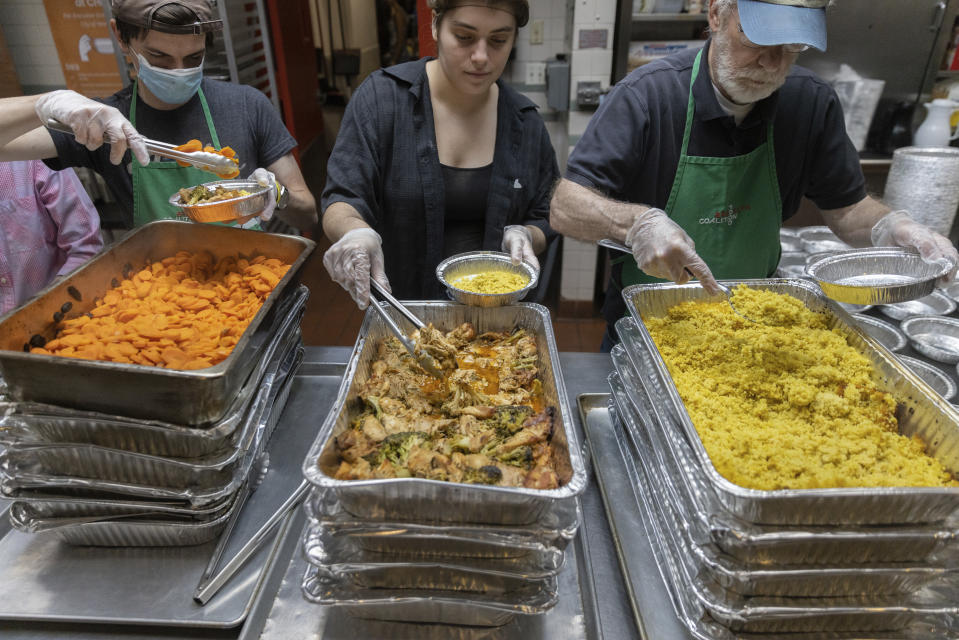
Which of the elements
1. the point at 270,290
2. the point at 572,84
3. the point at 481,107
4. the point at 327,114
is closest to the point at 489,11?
the point at 481,107

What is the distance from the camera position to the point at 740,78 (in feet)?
5.90

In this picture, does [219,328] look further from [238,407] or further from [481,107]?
[481,107]

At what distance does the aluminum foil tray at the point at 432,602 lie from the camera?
1.08 m

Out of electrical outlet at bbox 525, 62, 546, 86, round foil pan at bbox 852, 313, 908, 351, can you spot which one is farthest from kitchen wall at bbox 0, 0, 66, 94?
round foil pan at bbox 852, 313, 908, 351

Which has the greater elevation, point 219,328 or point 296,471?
point 219,328

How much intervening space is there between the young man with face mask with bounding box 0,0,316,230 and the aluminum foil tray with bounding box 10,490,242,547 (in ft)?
3.89

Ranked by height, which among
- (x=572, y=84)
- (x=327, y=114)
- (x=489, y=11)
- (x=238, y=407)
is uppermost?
(x=489, y=11)

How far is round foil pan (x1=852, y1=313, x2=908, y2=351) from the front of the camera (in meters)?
2.12

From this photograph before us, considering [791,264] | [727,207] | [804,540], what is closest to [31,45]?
[727,207]

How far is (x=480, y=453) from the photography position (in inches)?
49.6

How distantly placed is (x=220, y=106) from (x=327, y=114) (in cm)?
784

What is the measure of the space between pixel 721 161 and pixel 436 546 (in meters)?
→ 1.73

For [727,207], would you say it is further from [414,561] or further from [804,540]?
[414,561]

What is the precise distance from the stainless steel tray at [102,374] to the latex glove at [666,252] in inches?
41.7
